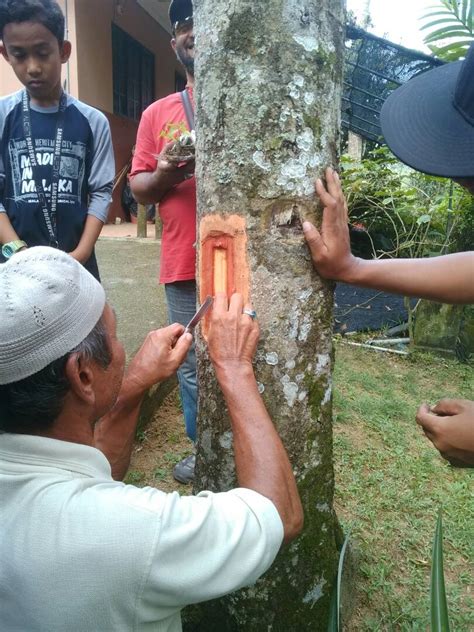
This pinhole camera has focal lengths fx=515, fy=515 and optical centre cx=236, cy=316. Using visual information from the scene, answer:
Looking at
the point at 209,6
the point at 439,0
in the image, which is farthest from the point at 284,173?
the point at 439,0

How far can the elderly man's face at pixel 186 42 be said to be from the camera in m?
2.27

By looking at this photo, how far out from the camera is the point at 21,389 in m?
1.03

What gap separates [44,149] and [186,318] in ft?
3.25

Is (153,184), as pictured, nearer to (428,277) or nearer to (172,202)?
(172,202)

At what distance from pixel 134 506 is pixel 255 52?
4.16ft

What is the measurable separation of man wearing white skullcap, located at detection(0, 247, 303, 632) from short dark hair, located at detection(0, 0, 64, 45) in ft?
5.25

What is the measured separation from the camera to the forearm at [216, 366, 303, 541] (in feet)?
3.79

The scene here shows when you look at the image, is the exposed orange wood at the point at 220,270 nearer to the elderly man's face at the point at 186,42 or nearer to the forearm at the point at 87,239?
the forearm at the point at 87,239

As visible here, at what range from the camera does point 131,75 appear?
9.49 m

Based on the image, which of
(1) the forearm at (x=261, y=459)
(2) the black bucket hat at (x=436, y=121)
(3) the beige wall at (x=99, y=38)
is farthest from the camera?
(3) the beige wall at (x=99, y=38)

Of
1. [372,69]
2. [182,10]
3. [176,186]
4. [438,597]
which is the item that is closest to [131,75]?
[372,69]

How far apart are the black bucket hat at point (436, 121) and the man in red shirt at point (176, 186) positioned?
92 cm

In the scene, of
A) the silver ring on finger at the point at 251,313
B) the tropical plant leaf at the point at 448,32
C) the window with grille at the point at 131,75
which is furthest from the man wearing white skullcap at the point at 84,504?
the window with grille at the point at 131,75

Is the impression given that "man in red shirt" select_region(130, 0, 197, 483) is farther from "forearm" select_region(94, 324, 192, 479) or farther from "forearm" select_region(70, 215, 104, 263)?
"forearm" select_region(94, 324, 192, 479)
